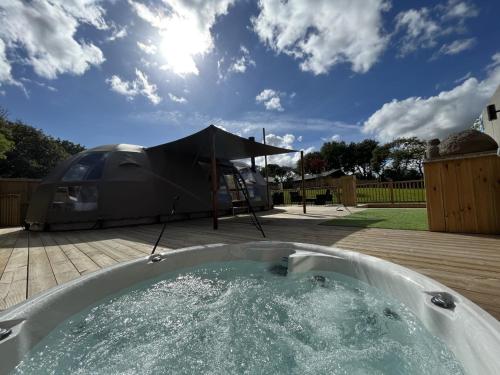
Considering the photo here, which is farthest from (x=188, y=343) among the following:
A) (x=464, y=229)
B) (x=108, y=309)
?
(x=464, y=229)

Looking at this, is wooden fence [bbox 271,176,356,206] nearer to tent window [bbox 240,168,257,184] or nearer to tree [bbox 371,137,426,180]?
tent window [bbox 240,168,257,184]

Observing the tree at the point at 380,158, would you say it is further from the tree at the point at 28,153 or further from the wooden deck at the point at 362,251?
the tree at the point at 28,153

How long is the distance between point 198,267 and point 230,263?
489 millimetres

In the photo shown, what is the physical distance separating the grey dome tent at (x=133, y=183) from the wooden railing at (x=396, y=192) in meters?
5.30

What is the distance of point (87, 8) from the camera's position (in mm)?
5613

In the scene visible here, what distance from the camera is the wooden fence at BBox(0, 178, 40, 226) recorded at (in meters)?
8.16

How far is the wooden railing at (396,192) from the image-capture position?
8.78 metres

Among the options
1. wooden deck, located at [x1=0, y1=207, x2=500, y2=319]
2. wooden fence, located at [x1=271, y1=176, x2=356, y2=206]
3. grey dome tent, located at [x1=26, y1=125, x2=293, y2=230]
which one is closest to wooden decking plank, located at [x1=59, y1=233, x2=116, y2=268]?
wooden deck, located at [x1=0, y1=207, x2=500, y2=319]

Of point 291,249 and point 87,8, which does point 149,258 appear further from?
point 87,8

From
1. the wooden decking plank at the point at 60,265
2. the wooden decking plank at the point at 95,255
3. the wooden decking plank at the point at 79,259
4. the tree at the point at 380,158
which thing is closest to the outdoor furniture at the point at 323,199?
the wooden decking plank at the point at 95,255

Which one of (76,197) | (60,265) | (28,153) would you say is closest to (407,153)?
(76,197)

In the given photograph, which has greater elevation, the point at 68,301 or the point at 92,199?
the point at 92,199

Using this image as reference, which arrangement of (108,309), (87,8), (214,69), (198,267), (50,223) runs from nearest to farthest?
(108,309)
(198,267)
(87,8)
(50,223)
(214,69)

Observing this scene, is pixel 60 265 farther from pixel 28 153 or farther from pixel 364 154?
pixel 364 154
